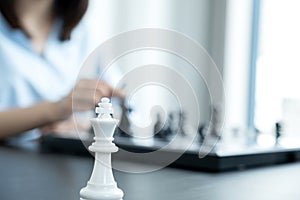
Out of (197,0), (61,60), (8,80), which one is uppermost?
(197,0)

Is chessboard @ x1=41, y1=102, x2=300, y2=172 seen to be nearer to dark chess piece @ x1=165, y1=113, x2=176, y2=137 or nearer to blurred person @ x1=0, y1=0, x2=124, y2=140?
dark chess piece @ x1=165, y1=113, x2=176, y2=137

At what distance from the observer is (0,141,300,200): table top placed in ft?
1.83

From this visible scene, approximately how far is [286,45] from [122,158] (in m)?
2.41

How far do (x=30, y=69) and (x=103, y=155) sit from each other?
4.49ft

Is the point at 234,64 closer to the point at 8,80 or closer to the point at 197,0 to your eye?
the point at 197,0

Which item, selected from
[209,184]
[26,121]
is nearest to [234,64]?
[26,121]

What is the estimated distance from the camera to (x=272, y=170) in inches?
32.4

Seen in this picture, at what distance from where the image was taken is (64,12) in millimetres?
1765

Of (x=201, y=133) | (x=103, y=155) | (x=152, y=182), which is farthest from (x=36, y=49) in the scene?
(x=103, y=155)

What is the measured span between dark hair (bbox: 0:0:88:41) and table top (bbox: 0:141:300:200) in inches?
36.3

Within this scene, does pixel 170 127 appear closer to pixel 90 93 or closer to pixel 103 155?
pixel 90 93

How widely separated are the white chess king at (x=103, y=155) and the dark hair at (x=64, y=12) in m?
1.30

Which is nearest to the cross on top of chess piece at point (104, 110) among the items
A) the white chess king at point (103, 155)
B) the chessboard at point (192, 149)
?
the white chess king at point (103, 155)

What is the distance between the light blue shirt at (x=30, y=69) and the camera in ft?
5.57
